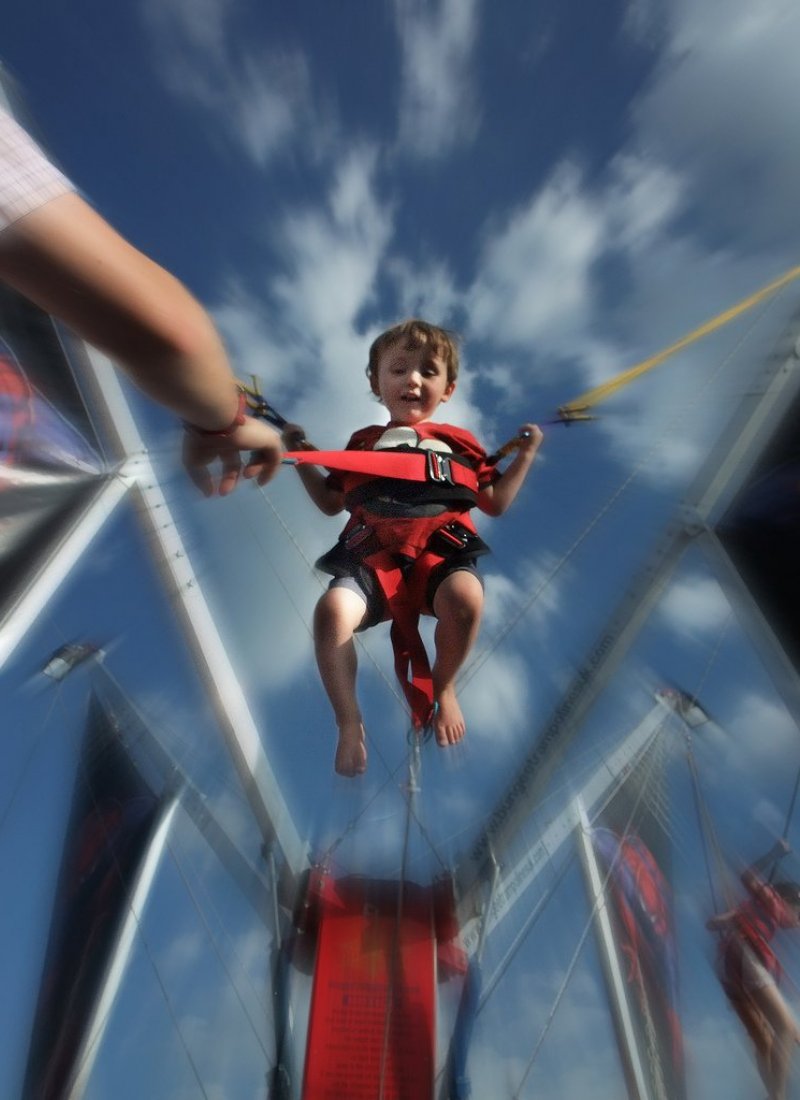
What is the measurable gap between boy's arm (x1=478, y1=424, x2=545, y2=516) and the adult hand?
76.0 inches

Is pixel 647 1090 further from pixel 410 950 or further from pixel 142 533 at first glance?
pixel 142 533

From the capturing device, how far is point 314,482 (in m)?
3.18

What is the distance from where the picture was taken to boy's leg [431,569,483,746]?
2773 mm

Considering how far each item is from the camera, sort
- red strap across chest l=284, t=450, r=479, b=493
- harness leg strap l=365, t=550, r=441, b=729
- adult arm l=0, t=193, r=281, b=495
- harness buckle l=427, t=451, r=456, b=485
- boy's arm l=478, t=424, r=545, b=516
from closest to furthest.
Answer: adult arm l=0, t=193, r=281, b=495, red strap across chest l=284, t=450, r=479, b=493, harness buckle l=427, t=451, r=456, b=485, harness leg strap l=365, t=550, r=441, b=729, boy's arm l=478, t=424, r=545, b=516

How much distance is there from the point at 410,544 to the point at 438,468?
343mm

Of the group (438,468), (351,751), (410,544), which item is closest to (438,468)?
(438,468)

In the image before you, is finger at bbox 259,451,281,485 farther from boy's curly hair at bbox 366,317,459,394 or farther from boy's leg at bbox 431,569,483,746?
boy's curly hair at bbox 366,317,459,394

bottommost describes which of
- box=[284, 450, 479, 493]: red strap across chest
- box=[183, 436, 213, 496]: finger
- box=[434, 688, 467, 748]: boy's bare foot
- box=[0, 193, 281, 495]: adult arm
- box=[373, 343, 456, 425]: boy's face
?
box=[0, 193, 281, 495]: adult arm

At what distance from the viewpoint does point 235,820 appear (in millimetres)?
3969

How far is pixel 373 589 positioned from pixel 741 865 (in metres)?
2.45

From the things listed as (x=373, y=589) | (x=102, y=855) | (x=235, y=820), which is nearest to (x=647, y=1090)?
(x=235, y=820)

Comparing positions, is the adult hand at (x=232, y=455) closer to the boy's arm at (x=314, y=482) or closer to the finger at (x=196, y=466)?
the finger at (x=196, y=466)

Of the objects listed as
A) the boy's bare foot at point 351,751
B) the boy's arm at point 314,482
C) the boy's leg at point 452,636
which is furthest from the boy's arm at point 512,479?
the boy's bare foot at point 351,751

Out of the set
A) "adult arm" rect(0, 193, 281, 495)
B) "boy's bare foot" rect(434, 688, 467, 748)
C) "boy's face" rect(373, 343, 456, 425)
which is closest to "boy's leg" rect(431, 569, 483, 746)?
"boy's bare foot" rect(434, 688, 467, 748)
